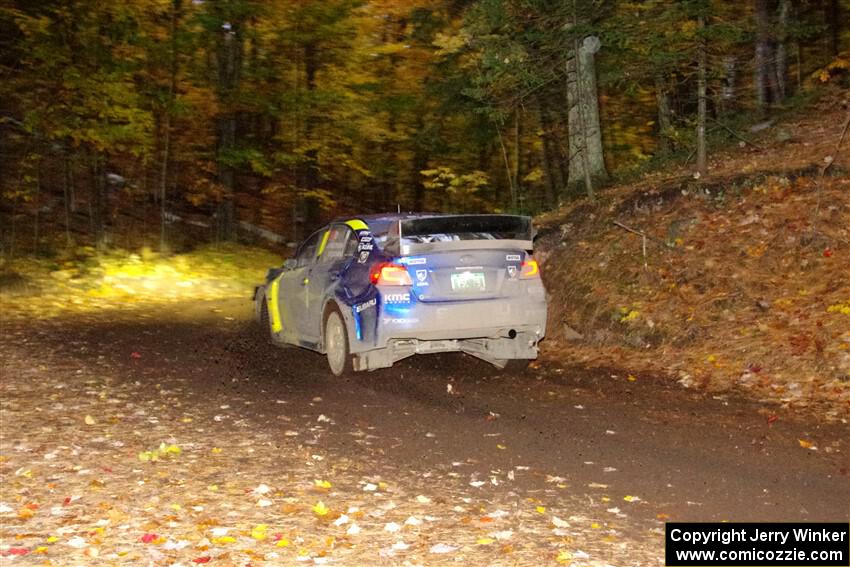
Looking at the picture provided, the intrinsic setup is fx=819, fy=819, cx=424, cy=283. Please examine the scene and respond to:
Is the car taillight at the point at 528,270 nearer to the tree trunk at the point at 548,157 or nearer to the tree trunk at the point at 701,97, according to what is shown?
the tree trunk at the point at 701,97

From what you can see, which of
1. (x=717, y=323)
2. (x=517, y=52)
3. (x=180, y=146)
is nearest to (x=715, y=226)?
(x=717, y=323)

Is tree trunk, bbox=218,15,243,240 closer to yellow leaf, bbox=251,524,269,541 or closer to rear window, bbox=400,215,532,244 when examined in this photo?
rear window, bbox=400,215,532,244

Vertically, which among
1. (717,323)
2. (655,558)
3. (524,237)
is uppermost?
(524,237)

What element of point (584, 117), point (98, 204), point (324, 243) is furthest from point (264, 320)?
point (98, 204)

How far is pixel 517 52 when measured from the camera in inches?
628

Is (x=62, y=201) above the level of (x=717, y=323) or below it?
above

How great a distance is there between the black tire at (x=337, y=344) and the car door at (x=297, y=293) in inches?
19.4

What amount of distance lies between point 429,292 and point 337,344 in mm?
1532

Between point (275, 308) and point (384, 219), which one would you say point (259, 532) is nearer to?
point (384, 219)

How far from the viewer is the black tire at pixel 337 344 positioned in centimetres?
971

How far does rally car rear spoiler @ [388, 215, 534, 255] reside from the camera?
9000 millimetres

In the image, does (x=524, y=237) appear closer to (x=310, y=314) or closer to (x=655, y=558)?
(x=310, y=314)

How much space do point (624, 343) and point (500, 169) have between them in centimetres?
2754

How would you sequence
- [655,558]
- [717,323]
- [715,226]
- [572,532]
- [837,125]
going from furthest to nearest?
[837,125] → [715,226] → [717,323] → [572,532] → [655,558]
